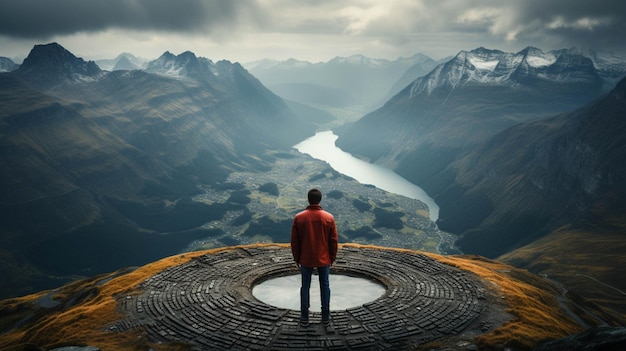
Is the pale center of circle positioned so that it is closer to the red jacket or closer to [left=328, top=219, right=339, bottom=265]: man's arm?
[left=328, top=219, right=339, bottom=265]: man's arm

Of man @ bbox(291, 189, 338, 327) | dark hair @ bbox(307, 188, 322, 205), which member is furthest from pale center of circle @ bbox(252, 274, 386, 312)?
dark hair @ bbox(307, 188, 322, 205)

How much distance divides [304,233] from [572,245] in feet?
555

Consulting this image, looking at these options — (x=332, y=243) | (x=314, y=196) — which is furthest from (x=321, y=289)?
(x=314, y=196)

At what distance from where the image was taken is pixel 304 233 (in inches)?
810

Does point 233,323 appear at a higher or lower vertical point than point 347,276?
lower

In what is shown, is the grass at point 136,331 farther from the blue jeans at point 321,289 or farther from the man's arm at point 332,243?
the man's arm at point 332,243

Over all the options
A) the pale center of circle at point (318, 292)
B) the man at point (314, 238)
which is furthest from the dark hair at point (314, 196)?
the pale center of circle at point (318, 292)

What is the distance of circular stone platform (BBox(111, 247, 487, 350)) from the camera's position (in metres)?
21.6

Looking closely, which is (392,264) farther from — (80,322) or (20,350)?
(20,350)

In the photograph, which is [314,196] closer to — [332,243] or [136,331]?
[332,243]

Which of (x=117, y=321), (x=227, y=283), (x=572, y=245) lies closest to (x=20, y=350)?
(x=117, y=321)

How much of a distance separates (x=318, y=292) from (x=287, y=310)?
3.31 metres

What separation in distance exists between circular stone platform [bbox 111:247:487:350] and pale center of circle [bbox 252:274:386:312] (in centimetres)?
71

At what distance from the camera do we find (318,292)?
27.2 metres
